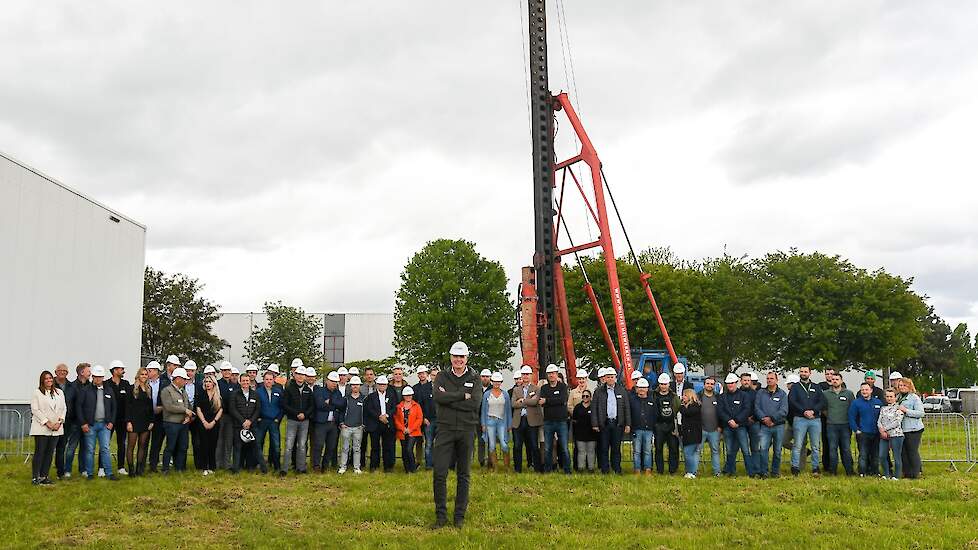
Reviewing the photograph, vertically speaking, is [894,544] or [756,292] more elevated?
[756,292]

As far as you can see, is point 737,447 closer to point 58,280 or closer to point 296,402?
point 296,402

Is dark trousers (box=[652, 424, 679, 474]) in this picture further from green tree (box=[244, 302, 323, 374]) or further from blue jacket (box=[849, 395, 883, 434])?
green tree (box=[244, 302, 323, 374])

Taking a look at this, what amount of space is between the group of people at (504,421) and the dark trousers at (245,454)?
0.9 inches

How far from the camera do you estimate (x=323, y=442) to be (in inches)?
567

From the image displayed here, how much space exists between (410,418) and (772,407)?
5956 millimetres

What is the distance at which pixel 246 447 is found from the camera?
1459cm

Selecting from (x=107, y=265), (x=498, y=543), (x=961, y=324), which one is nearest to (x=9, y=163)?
(x=107, y=265)

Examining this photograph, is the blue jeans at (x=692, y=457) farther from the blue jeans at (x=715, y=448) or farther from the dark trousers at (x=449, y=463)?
the dark trousers at (x=449, y=463)

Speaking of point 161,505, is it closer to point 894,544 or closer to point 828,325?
point 894,544

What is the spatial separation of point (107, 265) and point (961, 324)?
317 feet

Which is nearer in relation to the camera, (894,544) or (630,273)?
(894,544)

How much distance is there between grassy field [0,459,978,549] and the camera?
9188mm

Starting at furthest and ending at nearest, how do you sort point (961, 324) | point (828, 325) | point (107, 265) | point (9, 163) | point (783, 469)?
point (961, 324) → point (828, 325) → point (107, 265) → point (9, 163) → point (783, 469)

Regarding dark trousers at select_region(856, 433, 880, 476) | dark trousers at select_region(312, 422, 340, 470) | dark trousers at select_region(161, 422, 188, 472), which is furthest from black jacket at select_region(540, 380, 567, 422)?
dark trousers at select_region(161, 422, 188, 472)
